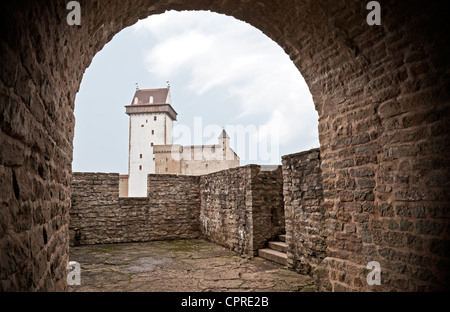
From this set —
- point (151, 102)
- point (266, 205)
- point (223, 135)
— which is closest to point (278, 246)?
point (266, 205)

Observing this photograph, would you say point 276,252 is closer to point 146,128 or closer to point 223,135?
point 223,135

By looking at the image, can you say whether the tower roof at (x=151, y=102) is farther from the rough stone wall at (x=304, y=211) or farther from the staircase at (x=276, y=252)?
the rough stone wall at (x=304, y=211)

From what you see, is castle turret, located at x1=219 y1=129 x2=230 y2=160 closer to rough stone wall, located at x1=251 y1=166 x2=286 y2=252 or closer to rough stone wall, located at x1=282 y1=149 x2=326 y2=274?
rough stone wall, located at x1=251 y1=166 x2=286 y2=252

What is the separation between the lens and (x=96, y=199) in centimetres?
888

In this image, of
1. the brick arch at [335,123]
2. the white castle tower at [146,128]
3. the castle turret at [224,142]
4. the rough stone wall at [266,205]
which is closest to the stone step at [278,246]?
the rough stone wall at [266,205]

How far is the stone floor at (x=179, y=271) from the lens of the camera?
14.3ft

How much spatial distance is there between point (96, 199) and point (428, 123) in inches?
346

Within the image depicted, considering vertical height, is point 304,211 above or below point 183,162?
below

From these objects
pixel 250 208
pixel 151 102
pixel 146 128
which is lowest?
pixel 250 208

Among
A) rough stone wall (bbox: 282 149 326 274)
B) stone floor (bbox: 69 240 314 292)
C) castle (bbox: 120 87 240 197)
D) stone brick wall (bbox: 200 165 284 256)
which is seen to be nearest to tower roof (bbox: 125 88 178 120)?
castle (bbox: 120 87 240 197)

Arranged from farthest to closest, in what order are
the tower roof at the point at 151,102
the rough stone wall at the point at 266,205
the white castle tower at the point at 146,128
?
the tower roof at the point at 151,102
the white castle tower at the point at 146,128
the rough stone wall at the point at 266,205

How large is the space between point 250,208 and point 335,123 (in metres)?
3.54

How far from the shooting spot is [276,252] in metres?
6.01

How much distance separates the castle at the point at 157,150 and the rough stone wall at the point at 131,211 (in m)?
21.5
